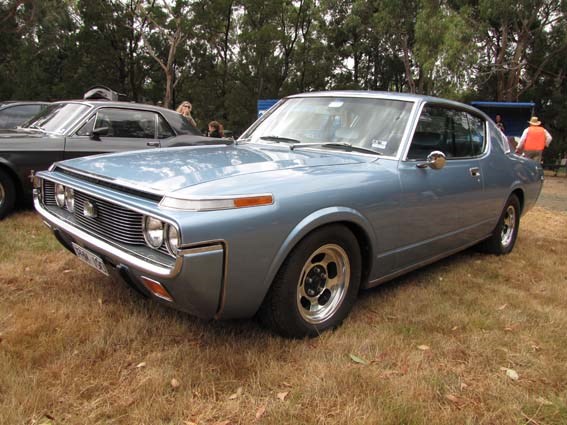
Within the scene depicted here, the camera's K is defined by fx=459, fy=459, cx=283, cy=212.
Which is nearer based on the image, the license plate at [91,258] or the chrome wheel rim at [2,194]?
the license plate at [91,258]

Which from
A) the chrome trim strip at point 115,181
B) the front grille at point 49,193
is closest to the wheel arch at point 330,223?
the chrome trim strip at point 115,181

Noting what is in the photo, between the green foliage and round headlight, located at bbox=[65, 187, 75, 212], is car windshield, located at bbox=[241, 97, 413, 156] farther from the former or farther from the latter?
the green foliage

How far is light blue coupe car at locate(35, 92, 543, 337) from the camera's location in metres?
2.26

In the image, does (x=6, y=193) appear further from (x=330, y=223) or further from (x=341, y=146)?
(x=330, y=223)

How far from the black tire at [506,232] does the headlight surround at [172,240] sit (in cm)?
376

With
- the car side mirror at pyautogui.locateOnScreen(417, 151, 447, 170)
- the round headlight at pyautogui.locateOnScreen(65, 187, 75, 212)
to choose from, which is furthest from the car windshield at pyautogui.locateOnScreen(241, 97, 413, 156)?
the round headlight at pyautogui.locateOnScreen(65, 187, 75, 212)

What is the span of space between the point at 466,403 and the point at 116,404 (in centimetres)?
174

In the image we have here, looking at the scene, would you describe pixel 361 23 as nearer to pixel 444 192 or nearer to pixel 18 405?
pixel 444 192

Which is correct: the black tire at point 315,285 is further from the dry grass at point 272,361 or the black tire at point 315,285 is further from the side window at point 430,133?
the side window at point 430,133

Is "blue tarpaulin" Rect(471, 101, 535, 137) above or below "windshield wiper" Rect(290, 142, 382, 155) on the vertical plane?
above

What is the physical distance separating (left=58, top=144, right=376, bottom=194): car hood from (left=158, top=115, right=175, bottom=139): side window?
338 centimetres

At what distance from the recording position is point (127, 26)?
26.6 meters

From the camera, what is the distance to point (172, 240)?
87.7 inches

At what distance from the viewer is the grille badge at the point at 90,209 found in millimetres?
2701
